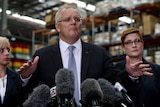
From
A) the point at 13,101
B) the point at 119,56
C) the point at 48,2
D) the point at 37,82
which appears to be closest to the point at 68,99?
the point at 37,82

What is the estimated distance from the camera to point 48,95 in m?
1.71

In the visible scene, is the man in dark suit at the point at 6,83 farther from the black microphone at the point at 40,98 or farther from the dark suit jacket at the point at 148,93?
the black microphone at the point at 40,98

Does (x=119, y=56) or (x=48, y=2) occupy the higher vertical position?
(x=48, y=2)

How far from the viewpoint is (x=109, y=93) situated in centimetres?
174

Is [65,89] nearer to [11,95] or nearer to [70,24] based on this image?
[70,24]

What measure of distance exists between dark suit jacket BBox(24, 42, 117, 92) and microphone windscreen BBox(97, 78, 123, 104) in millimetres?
508

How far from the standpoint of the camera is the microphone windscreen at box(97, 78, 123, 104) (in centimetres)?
172

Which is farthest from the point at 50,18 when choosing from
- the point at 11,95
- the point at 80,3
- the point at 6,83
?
the point at 11,95

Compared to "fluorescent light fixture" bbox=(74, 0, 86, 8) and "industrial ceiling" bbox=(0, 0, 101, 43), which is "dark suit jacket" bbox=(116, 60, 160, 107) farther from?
"industrial ceiling" bbox=(0, 0, 101, 43)

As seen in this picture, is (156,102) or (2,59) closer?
(156,102)

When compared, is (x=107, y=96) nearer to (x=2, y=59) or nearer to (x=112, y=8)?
(x=2, y=59)

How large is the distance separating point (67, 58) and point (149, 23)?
503 centimetres

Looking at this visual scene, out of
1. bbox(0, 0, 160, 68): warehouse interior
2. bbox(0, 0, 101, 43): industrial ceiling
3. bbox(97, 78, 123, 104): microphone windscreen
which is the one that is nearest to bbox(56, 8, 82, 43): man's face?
bbox(97, 78, 123, 104): microphone windscreen

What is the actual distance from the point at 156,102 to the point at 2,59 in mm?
1443
